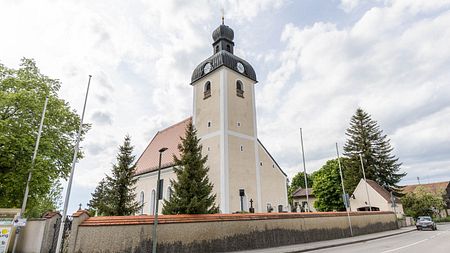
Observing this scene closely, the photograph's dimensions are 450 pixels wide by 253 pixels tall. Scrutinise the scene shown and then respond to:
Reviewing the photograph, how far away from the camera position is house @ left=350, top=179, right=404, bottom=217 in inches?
1226

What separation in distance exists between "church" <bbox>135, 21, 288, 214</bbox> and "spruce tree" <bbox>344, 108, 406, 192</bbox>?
62.8 ft

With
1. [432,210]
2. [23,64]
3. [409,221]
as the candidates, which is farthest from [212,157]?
[432,210]

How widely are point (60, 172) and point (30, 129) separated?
3.43 meters

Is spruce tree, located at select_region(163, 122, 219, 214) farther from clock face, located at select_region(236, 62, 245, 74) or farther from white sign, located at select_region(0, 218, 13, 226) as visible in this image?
clock face, located at select_region(236, 62, 245, 74)

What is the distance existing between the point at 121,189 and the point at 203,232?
7.41 meters

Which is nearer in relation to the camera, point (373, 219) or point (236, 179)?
point (236, 179)

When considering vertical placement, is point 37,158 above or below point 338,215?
above

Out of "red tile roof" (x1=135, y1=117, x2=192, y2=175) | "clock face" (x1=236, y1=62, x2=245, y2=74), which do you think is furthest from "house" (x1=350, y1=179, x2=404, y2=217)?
"red tile roof" (x1=135, y1=117, x2=192, y2=175)

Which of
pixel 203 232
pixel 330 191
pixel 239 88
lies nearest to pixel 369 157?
pixel 330 191

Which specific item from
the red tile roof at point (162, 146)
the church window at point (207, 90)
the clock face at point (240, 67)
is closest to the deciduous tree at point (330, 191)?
the clock face at point (240, 67)

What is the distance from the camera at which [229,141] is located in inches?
890

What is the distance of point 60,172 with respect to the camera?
57.7 ft

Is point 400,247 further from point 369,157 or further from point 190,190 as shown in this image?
point 369,157

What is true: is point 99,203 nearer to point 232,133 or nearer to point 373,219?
point 232,133
